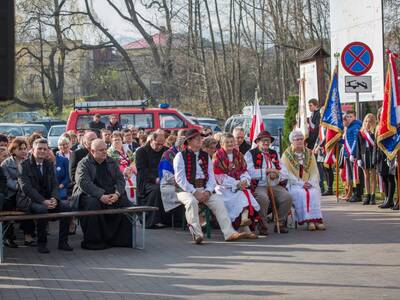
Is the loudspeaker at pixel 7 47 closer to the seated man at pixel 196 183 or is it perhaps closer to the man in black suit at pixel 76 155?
the seated man at pixel 196 183

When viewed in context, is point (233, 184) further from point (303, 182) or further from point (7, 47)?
point (7, 47)

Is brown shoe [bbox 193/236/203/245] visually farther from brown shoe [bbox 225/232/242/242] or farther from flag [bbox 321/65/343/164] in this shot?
flag [bbox 321/65/343/164]

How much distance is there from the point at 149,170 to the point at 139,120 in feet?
36.4

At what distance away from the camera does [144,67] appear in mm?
55844

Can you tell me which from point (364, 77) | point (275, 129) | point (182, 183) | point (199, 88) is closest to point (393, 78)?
point (364, 77)

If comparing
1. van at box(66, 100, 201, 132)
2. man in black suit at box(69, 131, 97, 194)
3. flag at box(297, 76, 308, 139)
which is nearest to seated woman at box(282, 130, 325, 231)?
man in black suit at box(69, 131, 97, 194)

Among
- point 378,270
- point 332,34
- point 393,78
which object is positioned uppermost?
point 332,34

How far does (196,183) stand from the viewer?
13.1m

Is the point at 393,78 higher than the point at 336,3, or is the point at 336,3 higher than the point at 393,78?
the point at 336,3

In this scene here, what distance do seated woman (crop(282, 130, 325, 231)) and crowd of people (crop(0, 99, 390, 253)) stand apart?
17mm

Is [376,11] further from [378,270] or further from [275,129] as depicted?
[378,270]

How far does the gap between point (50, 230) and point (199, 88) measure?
37.5 m

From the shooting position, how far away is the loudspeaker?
4.63 metres

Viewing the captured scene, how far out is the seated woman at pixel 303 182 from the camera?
13.6 m
